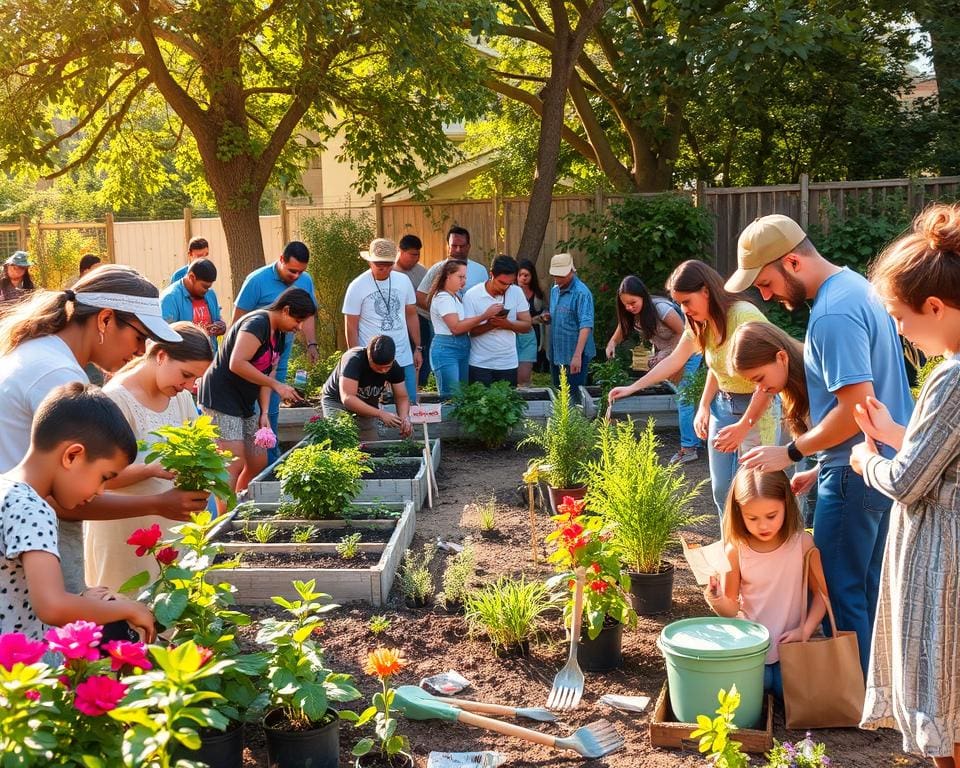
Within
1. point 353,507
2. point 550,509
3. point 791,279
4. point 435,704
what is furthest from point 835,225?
point 435,704

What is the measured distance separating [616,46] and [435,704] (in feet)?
40.3

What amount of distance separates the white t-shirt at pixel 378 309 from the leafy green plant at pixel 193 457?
16.5 feet

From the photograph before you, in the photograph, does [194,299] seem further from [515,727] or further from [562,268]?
[515,727]

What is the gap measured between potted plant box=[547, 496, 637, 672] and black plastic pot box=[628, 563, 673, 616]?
1.69 feet

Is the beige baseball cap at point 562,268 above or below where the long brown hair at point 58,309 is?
above

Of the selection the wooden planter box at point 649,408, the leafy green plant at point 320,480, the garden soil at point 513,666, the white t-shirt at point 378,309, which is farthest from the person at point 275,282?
the wooden planter box at point 649,408

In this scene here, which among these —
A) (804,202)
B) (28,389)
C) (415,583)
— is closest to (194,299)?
(415,583)

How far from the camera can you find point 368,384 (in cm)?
743

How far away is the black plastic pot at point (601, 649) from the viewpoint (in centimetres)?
439

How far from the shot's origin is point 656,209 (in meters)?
11.9

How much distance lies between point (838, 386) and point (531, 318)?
21.6ft

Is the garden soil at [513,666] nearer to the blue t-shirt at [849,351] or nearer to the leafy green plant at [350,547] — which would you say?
the leafy green plant at [350,547]

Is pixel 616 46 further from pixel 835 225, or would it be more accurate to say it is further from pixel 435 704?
pixel 435 704

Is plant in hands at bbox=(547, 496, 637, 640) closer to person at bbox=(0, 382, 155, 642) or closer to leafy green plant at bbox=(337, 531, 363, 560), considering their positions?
leafy green plant at bbox=(337, 531, 363, 560)
